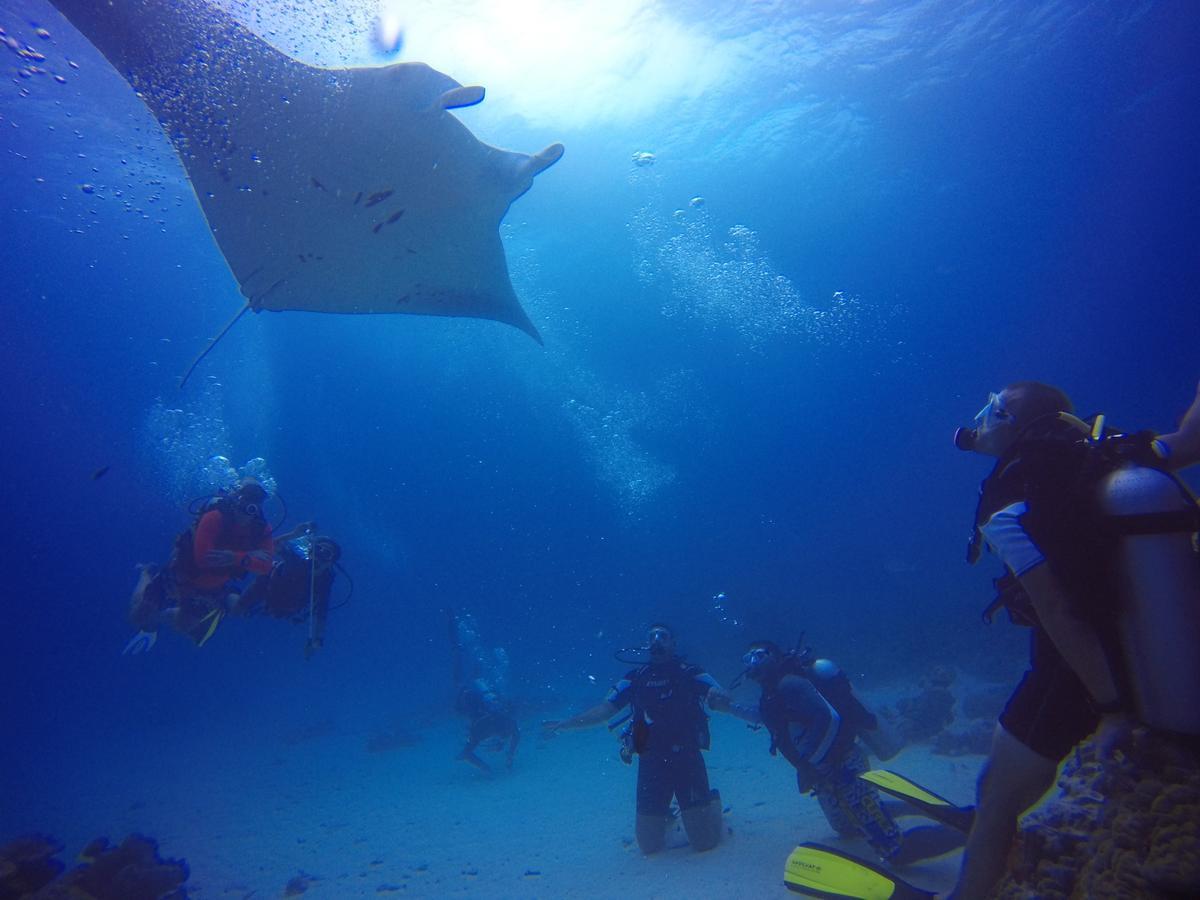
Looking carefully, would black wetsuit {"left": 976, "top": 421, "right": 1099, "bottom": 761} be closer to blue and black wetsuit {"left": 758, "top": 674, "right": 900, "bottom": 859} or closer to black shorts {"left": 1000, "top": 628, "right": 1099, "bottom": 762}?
black shorts {"left": 1000, "top": 628, "right": 1099, "bottom": 762}

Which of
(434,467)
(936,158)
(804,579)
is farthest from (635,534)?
(936,158)

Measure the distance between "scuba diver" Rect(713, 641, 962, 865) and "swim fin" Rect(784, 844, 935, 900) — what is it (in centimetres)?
72

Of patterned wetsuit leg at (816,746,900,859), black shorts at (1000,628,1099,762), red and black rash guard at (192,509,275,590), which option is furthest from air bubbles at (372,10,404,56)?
patterned wetsuit leg at (816,746,900,859)

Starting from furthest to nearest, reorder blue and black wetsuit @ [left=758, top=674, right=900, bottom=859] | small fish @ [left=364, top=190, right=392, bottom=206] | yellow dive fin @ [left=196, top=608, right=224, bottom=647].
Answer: yellow dive fin @ [left=196, top=608, right=224, bottom=647] → small fish @ [left=364, top=190, right=392, bottom=206] → blue and black wetsuit @ [left=758, top=674, right=900, bottom=859]

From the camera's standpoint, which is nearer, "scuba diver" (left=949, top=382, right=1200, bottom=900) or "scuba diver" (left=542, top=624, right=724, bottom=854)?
"scuba diver" (left=949, top=382, right=1200, bottom=900)

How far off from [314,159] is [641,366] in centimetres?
4946

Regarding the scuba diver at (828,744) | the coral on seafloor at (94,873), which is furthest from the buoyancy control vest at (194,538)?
the scuba diver at (828,744)

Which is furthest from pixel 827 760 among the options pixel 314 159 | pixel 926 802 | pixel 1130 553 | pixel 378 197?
pixel 314 159

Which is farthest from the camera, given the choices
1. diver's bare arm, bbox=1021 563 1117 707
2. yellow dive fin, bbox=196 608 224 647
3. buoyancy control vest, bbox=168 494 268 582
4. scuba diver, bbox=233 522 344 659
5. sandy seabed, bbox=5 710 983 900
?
yellow dive fin, bbox=196 608 224 647

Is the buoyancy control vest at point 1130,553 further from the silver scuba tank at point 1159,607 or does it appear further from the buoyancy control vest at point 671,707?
the buoyancy control vest at point 671,707

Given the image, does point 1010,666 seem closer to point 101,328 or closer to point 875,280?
point 875,280

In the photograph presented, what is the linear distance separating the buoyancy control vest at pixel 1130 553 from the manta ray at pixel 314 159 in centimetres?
501

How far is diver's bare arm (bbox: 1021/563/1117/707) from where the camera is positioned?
6.26ft

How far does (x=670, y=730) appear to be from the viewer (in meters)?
6.07
